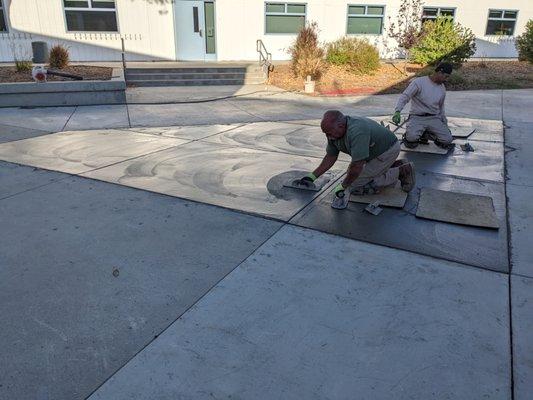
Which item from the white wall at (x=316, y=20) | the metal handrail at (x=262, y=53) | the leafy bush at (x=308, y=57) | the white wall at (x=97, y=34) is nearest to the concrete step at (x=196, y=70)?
the metal handrail at (x=262, y=53)

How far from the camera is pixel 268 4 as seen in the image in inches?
708

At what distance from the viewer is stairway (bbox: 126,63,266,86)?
14438 mm

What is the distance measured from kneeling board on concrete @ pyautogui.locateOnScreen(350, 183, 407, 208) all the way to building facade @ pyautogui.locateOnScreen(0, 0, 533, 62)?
1429cm

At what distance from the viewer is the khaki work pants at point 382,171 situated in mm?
4922

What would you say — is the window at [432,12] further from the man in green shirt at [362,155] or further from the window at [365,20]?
the man in green shirt at [362,155]

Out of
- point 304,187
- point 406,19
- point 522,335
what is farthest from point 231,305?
point 406,19

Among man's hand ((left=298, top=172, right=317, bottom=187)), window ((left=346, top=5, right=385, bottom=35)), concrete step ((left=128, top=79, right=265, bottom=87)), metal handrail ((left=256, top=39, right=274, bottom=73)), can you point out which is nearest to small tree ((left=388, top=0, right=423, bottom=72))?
window ((left=346, top=5, right=385, bottom=35))

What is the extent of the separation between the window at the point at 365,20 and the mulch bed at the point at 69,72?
10.9 metres

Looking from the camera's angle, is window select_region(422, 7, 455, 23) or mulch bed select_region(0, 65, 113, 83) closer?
mulch bed select_region(0, 65, 113, 83)

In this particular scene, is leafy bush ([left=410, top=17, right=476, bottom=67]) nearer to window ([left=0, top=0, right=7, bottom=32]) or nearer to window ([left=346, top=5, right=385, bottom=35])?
window ([left=346, top=5, right=385, bottom=35])

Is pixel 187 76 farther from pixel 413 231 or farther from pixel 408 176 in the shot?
pixel 413 231

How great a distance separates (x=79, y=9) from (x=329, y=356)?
57.5ft

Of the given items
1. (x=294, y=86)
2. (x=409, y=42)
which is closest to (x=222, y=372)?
(x=294, y=86)

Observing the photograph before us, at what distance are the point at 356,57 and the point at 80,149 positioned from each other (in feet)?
38.5
